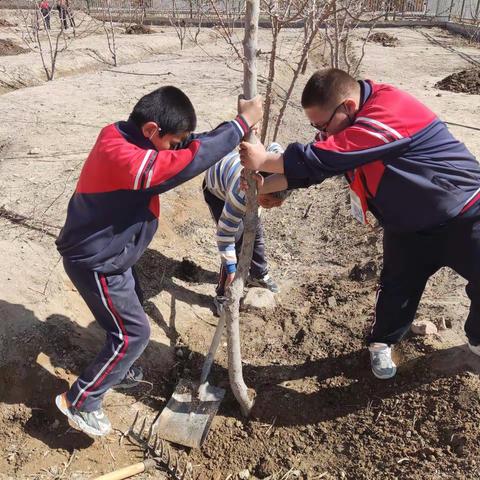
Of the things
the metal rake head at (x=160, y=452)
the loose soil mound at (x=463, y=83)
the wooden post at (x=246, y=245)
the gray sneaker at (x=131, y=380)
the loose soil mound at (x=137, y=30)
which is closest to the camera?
A: the wooden post at (x=246, y=245)

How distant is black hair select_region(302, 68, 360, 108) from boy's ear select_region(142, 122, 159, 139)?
68 cm

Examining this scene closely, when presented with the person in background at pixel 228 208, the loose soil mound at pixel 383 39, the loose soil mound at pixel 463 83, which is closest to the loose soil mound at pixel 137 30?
the loose soil mound at pixel 383 39

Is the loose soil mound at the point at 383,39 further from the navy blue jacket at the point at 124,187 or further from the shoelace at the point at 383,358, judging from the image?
the navy blue jacket at the point at 124,187

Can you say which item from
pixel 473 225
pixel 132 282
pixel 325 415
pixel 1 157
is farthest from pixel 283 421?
pixel 1 157

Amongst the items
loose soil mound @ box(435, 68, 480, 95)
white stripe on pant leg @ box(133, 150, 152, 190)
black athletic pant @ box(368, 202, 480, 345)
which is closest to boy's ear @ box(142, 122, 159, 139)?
white stripe on pant leg @ box(133, 150, 152, 190)

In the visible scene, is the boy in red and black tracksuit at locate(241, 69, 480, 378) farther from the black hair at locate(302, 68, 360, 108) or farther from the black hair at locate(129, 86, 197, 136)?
the black hair at locate(129, 86, 197, 136)

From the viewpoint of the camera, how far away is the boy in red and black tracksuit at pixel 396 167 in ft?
7.11

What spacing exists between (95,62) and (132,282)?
1252 centimetres

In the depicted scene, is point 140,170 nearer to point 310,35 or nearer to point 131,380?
point 131,380

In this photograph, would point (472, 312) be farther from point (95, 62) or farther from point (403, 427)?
point (95, 62)

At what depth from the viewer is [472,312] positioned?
2.72 metres

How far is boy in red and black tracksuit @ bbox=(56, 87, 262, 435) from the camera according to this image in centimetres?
221

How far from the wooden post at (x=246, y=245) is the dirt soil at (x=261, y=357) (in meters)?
0.31

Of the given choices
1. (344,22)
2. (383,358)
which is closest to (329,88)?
(383,358)
